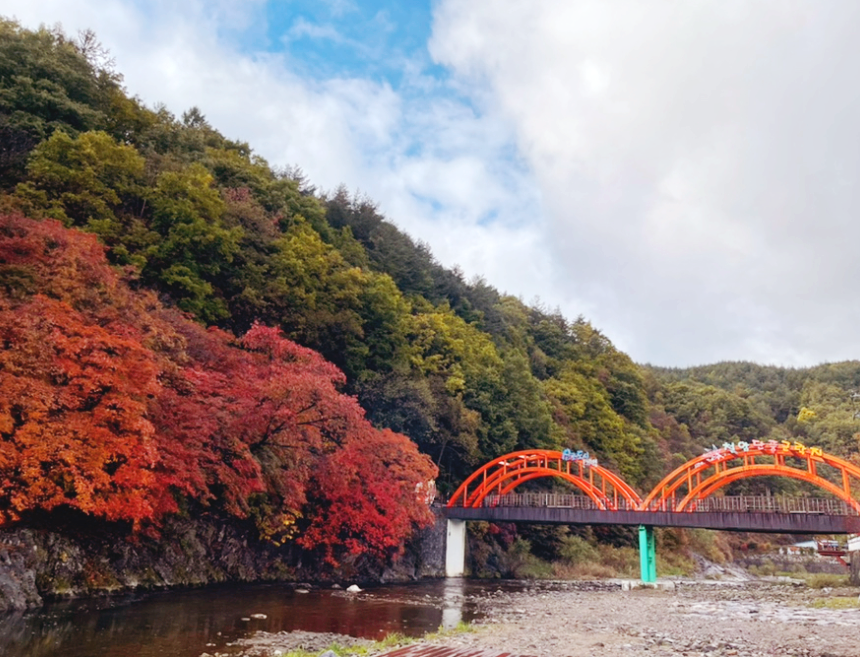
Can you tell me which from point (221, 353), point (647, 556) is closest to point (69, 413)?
point (221, 353)

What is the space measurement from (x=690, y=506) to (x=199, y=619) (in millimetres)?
23715

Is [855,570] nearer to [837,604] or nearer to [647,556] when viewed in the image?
[647,556]

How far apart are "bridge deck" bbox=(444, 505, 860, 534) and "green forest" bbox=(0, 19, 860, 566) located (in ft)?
16.5

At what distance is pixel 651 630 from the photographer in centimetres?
1273

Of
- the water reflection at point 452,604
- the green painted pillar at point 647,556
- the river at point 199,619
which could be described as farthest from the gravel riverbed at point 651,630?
the green painted pillar at point 647,556

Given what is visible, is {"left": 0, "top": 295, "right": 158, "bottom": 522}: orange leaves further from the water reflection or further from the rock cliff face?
the water reflection

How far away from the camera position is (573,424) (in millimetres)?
53406

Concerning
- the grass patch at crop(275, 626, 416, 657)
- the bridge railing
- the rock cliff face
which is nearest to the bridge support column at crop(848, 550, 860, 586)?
the bridge railing

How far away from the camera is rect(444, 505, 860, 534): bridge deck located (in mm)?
25219

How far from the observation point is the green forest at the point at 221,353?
45.9 feet

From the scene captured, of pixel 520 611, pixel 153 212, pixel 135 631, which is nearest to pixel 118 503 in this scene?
pixel 135 631

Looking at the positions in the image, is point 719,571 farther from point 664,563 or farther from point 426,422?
point 426,422

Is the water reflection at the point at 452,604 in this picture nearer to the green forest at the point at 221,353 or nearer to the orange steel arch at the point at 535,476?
the green forest at the point at 221,353

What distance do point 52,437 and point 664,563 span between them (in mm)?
41913
